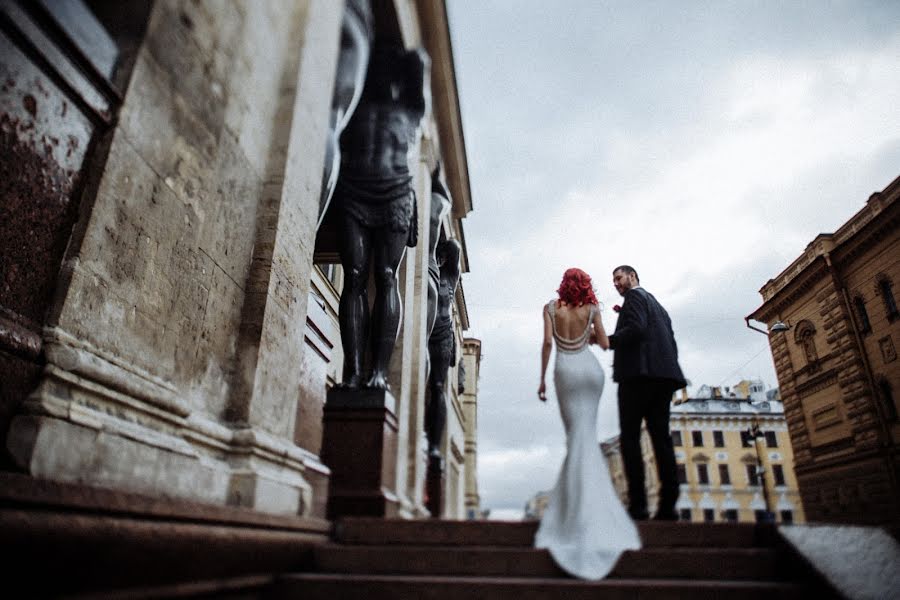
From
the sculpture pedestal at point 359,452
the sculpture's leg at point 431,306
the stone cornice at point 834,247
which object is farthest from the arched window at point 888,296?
the sculpture pedestal at point 359,452

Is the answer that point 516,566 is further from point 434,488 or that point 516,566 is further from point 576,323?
point 434,488

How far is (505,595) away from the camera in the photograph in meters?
2.60

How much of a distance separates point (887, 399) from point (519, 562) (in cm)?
2507

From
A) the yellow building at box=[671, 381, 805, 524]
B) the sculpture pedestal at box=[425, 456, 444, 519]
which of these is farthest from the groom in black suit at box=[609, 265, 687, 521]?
the yellow building at box=[671, 381, 805, 524]

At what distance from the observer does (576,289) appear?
14.4 ft

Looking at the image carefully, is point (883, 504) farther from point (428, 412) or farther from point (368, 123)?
point (368, 123)

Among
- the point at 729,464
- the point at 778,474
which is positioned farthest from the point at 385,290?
the point at 778,474

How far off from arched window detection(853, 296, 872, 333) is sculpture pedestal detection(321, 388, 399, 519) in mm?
25021

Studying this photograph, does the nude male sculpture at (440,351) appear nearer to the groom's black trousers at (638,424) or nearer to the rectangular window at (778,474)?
the groom's black trousers at (638,424)

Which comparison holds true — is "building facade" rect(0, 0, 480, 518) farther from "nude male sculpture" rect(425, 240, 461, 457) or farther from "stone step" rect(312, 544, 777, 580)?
"nude male sculpture" rect(425, 240, 461, 457)

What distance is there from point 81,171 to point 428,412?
6.66 metres

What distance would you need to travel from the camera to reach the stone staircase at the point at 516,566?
Answer: 2.55 meters

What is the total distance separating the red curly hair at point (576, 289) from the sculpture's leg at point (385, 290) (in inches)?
63.5

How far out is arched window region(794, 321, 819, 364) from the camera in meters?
26.0
